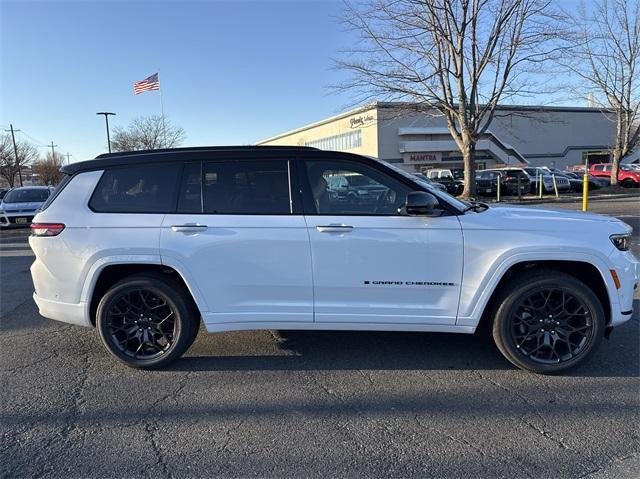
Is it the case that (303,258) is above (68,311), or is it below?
above

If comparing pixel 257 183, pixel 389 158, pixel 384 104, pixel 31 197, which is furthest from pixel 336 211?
pixel 389 158

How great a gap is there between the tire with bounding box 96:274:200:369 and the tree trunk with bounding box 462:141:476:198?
18.4 meters

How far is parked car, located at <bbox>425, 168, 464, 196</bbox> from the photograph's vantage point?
25066 millimetres

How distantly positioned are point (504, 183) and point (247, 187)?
2438cm

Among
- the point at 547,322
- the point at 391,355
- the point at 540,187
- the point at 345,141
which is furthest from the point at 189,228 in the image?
the point at 345,141

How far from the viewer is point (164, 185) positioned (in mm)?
3848

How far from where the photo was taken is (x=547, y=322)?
3.62 m

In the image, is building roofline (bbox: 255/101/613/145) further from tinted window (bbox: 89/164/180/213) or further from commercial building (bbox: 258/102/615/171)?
tinted window (bbox: 89/164/180/213)

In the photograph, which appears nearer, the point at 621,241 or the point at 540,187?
the point at 621,241

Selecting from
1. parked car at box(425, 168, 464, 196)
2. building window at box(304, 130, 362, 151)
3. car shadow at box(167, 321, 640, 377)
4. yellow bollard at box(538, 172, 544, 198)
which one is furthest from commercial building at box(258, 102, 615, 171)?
car shadow at box(167, 321, 640, 377)

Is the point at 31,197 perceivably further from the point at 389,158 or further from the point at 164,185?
the point at 389,158

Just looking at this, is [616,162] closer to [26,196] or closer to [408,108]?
[408,108]

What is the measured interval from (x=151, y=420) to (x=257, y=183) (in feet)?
6.54

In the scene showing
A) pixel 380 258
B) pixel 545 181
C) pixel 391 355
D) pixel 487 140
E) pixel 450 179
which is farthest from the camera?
pixel 487 140
